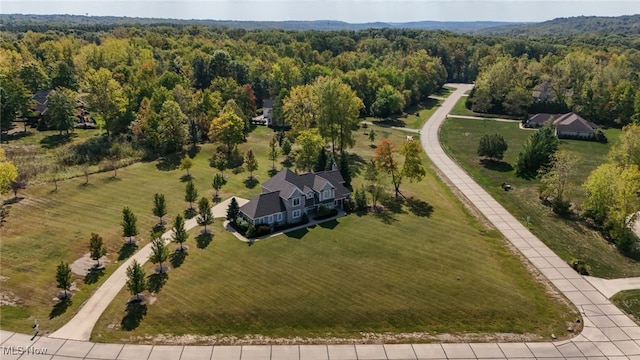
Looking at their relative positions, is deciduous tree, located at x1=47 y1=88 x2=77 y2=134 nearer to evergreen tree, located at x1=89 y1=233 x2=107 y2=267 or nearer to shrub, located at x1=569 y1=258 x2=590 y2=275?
evergreen tree, located at x1=89 y1=233 x2=107 y2=267

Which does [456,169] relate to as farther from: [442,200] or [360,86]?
[360,86]

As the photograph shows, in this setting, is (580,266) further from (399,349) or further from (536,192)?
(399,349)

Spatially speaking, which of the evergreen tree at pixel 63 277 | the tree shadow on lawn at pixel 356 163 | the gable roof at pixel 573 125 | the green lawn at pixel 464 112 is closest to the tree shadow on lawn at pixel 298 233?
the tree shadow on lawn at pixel 356 163

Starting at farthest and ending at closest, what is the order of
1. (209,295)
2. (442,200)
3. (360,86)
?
1. (360,86)
2. (442,200)
3. (209,295)

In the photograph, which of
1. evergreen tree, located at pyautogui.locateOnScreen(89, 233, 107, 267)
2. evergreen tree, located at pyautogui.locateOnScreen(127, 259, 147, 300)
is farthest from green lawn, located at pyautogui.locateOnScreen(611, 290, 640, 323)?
evergreen tree, located at pyautogui.locateOnScreen(89, 233, 107, 267)

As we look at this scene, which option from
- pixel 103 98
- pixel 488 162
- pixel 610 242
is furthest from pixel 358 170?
pixel 103 98

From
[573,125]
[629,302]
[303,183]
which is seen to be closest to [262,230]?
[303,183]
